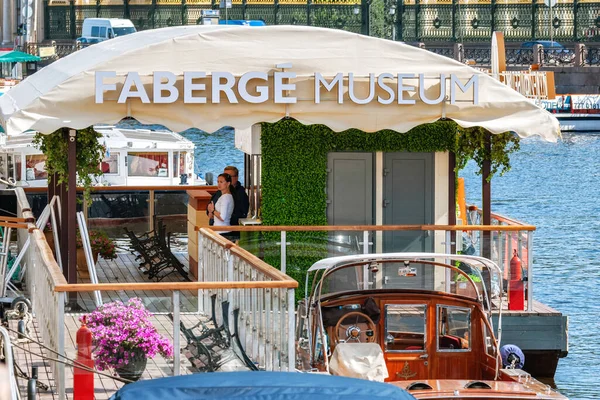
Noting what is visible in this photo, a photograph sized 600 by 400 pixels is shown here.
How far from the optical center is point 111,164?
2845 centimetres

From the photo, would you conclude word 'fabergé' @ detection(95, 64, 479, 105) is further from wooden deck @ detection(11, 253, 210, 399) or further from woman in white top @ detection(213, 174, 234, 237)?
wooden deck @ detection(11, 253, 210, 399)

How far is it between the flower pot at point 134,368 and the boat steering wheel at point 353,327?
8.30 feet

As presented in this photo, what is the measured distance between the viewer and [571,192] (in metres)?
51.1

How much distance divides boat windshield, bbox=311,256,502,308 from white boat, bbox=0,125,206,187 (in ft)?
44.2

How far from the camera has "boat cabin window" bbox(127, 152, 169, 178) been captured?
29078mm

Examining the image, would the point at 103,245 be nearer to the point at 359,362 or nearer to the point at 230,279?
the point at 230,279

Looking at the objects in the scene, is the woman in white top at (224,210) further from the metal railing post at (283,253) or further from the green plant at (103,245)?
the green plant at (103,245)

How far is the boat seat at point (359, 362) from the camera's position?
1201cm

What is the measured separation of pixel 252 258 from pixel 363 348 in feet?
4.49

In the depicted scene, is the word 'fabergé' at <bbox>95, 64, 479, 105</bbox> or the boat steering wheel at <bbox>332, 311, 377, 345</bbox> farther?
the word 'fabergé' at <bbox>95, 64, 479, 105</bbox>

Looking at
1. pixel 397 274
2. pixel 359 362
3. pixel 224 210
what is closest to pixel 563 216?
pixel 224 210

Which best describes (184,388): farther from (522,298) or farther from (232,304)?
(522,298)

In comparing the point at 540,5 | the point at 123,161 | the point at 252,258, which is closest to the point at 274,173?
the point at 252,258

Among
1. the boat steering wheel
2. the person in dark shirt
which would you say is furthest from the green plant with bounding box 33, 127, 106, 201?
the boat steering wheel
